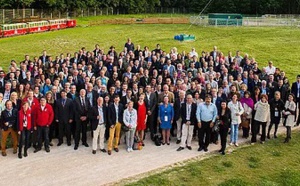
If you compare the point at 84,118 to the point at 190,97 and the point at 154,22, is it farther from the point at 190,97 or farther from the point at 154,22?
the point at 154,22

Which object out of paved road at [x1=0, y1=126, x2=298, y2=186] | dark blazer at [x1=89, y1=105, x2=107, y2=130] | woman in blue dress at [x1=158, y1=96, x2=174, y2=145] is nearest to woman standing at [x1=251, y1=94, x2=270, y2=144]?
paved road at [x1=0, y1=126, x2=298, y2=186]

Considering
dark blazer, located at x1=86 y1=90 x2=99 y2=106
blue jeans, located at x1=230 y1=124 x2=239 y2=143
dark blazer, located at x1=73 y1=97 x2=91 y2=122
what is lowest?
blue jeans, located at x1=230 y1=124 x2=239 y2=143

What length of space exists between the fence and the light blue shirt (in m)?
43.5

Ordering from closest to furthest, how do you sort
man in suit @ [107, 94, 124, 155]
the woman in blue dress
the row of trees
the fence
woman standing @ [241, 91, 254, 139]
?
man in suit @ [107, 94, 124, 155]
the woman in blue dress
woman standing @ [241, 91, 254, 139]
the fence
the row of trees

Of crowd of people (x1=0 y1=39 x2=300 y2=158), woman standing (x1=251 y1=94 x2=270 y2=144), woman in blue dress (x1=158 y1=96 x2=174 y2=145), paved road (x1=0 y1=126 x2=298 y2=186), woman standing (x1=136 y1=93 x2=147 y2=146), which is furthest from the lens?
woman standing (x1=251 y1=94 x2=270 y2=144)

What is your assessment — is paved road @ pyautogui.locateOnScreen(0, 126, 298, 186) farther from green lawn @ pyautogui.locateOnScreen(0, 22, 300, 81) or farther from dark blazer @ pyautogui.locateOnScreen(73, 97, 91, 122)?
green lawn @ pyautogui.locateOnScreen(0, 22, 300, 81)

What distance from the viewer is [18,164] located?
1025 cm

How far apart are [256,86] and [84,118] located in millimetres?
6195

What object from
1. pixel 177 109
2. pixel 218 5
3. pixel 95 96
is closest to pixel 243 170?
pixel 177 109

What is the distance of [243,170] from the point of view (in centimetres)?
1035

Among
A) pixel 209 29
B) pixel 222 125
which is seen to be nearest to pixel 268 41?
pixel 209 29

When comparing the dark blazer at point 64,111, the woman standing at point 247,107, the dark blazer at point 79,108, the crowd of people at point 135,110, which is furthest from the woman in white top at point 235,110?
the dark blazer at point 64,111

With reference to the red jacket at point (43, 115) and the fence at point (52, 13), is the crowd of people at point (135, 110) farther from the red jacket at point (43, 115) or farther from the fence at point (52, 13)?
the fence at point (52, 13)

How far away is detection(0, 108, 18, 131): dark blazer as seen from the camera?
1063 centimetres
